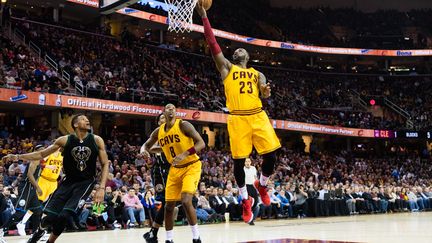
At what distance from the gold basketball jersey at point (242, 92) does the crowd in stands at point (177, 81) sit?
15.3 m

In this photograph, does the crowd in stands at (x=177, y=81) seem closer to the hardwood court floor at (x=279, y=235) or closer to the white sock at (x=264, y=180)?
the hardwood court floor at (x=279, y=235)

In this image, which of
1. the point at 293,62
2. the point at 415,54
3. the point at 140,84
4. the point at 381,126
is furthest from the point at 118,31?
the point at 415,54

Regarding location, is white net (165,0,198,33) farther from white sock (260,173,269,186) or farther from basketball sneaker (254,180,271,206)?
basketball sneaker (254,180,271,206)

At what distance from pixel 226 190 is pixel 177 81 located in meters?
12.7

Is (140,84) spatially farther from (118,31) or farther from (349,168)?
(349,168)

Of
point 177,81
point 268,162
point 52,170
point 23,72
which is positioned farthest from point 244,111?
point 177,81

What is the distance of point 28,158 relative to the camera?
7148mm

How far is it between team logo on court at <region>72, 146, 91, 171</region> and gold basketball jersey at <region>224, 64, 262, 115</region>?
6.66ft

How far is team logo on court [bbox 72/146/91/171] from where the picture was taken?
22.8 feet

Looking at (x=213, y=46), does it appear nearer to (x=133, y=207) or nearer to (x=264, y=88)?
(x=264, y=88)

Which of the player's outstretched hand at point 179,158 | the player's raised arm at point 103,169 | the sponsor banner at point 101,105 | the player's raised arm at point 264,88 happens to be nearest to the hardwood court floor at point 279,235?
the player's outstretched hand at point 179,158

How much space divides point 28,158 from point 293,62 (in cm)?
3651

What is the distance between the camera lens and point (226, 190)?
57.9 feet

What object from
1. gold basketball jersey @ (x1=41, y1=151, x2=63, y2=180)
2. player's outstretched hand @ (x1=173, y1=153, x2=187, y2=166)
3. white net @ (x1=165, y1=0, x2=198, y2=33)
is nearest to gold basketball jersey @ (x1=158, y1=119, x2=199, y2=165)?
player's outstretched hand @ (x1=173, y1=153, x2=187, y2=166)
